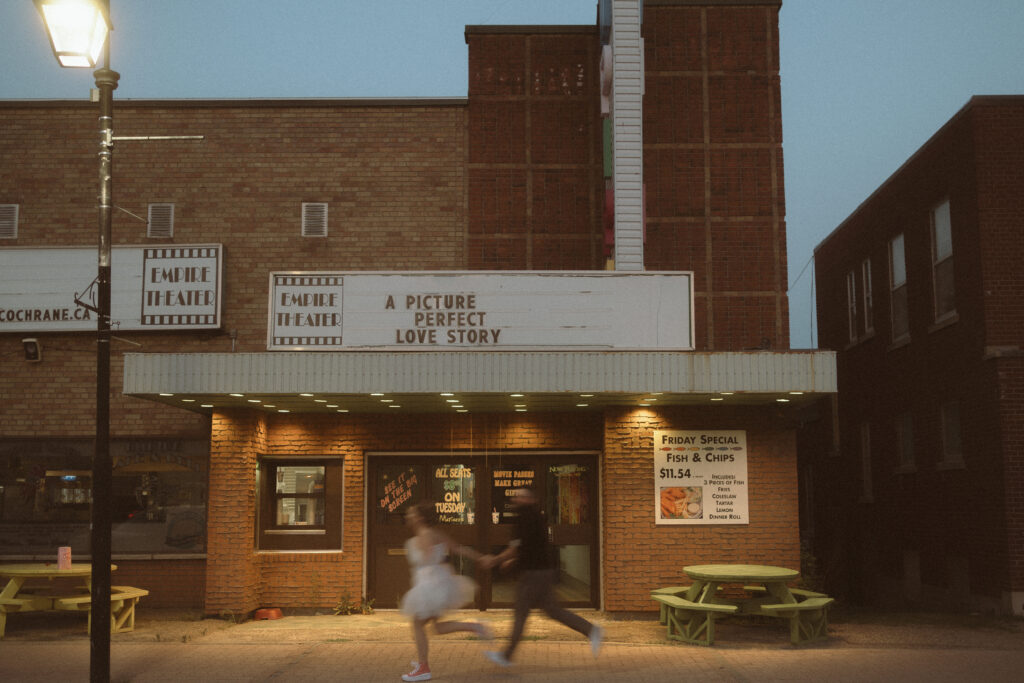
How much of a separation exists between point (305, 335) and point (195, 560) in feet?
15.9

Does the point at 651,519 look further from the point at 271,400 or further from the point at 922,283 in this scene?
the point at 922,283

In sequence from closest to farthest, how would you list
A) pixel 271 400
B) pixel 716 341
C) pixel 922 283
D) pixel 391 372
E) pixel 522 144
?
pixel 391 372
pixel 271 400
pixel 716 341
pixel 522 144
pixel 922 283

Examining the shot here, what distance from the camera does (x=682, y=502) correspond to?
14.7 meters

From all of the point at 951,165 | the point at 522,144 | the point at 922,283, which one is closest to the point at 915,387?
the point at 922,283

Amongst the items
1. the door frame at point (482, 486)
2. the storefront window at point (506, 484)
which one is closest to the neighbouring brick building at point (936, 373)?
the door frame at point (482, 486)

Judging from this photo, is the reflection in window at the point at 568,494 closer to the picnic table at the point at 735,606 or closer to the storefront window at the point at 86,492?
the picnic table at the point at 735,606

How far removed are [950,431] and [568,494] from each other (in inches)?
287

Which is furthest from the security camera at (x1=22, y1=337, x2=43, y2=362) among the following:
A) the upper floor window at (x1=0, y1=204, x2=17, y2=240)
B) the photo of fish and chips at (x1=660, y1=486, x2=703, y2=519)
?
the photo of fish and chips at (x1=660, y1=486, x2=703, y2=519)

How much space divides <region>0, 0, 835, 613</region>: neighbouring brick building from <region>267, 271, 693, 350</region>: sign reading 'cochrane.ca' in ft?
2.75

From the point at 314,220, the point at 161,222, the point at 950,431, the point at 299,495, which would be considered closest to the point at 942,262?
the point at 950,431

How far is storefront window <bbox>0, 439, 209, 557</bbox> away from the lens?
627 inches

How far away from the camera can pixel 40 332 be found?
16.1m

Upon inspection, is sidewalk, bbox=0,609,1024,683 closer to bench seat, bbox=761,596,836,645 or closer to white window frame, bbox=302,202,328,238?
bench seat, bbox=761,596,836,645

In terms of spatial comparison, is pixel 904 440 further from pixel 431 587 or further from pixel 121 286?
pixel 121 286
